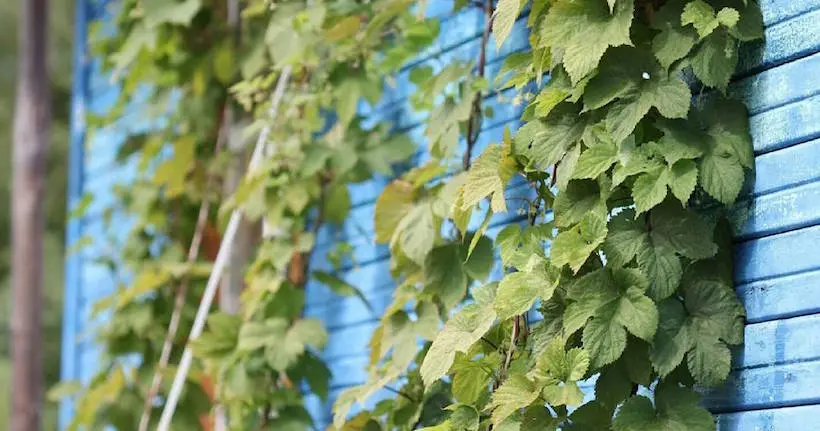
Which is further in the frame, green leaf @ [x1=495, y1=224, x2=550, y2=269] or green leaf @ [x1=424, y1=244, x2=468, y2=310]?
green leaf @ [x1=424, y1=244, x2=468, y2=310]

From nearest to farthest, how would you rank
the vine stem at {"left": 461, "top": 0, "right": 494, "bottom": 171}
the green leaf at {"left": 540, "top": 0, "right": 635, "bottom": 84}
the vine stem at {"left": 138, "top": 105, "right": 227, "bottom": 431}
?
the green leaf at {"left": 540, "top": 0, "right": 635, "bottom": 84}
the vine stem at {"left": 461, "top": 0, "right": 494, "bottom": 171}
the vine stem at {"left": 138, "top": 105, "right": 227, "bottom": 431}

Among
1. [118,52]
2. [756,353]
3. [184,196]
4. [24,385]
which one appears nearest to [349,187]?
[184,196]

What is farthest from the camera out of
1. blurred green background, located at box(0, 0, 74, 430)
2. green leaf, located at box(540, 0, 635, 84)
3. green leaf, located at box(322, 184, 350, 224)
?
blurred green background, located at box(0, 0, 74, 430)

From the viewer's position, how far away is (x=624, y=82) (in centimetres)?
205

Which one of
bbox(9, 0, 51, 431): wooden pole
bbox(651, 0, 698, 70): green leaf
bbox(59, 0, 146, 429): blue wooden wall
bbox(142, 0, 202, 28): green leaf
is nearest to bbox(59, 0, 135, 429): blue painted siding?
bbox(59, 0, 146, 429): blue wooden wall

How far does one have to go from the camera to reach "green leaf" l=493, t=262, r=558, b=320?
2039mm

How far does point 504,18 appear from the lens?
6.94 feet

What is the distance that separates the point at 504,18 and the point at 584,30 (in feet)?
0.46

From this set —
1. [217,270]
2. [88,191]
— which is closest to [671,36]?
[217,270]

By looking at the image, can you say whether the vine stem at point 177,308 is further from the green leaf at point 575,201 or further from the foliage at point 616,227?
the green leaf at point 575,201

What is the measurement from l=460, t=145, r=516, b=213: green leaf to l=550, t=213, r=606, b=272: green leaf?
162 millimetres

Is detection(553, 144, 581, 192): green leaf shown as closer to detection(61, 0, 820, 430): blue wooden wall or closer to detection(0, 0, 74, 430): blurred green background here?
detection(61, 0, 820, 430): blue wooden wall

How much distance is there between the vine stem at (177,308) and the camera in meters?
3.54

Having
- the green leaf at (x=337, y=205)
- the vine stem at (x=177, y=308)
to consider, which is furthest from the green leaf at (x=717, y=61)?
the vine stem at (x=177, y=308)
